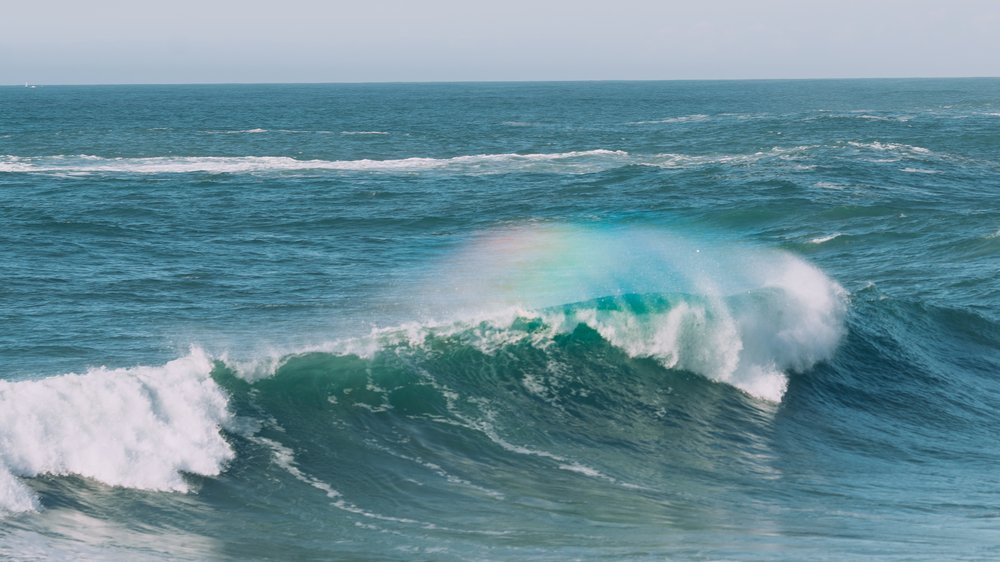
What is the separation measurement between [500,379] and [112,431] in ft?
21.6

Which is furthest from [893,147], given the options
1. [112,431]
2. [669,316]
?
[112,431]

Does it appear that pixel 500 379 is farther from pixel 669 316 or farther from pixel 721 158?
pixel 721 158

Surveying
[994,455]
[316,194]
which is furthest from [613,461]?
[316,194]

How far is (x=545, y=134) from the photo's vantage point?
271ft

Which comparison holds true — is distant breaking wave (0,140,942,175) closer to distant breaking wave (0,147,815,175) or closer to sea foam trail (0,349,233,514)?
distant breaking wave (0,147,815,175)

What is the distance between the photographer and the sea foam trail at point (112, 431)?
44.1ft

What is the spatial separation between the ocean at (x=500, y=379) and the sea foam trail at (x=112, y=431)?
4 cm

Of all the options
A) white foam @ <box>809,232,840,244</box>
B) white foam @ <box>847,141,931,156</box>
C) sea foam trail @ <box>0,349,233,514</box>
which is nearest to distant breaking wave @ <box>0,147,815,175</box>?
white foam @ <box>847,141,931,156</box>

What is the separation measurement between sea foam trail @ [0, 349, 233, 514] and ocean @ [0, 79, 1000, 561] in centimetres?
4

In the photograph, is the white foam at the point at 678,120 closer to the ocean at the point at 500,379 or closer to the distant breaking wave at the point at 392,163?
the distant breaking wave at the point at 392,163

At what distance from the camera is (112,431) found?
46.6ft

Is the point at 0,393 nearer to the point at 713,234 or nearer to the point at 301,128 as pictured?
the point at 713,234

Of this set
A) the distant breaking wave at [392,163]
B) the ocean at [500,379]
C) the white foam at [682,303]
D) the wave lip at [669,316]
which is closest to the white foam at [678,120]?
the distant breaking wave at [392,163]

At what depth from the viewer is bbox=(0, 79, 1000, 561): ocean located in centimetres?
1276
